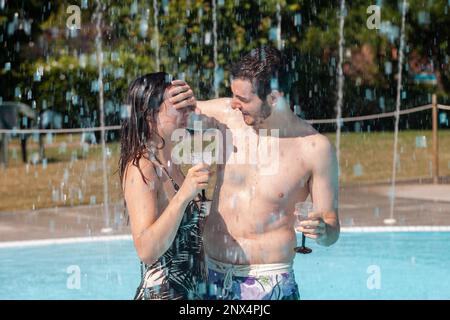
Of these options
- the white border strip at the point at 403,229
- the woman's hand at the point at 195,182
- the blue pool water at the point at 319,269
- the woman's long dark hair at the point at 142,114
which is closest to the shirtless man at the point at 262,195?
the woman's long dark hair at the point at 142,114

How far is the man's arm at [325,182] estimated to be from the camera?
12.5 ft

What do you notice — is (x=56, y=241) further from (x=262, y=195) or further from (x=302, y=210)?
(x=302, y=210)

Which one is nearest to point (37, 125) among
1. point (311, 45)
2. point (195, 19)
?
point (195, 19)

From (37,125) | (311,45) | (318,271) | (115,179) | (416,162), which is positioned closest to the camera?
(318,271)

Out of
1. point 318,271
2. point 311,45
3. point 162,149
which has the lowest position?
point 318,271

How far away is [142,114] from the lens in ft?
11.9

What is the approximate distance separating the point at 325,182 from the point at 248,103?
49 cm

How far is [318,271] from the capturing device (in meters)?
9.02

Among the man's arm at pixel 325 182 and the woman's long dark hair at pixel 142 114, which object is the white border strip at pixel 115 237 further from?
the woman's long dark hair at pixel 142 114

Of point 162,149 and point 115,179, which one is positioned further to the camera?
point 115,179

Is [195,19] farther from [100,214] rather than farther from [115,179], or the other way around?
[100,214]

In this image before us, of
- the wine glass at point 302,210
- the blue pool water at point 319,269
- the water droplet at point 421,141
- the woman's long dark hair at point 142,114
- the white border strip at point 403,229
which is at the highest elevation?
the woman's long dark hair at point 142,114

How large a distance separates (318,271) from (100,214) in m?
3.21

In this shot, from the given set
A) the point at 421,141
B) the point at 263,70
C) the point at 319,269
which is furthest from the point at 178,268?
the point at 421,141
